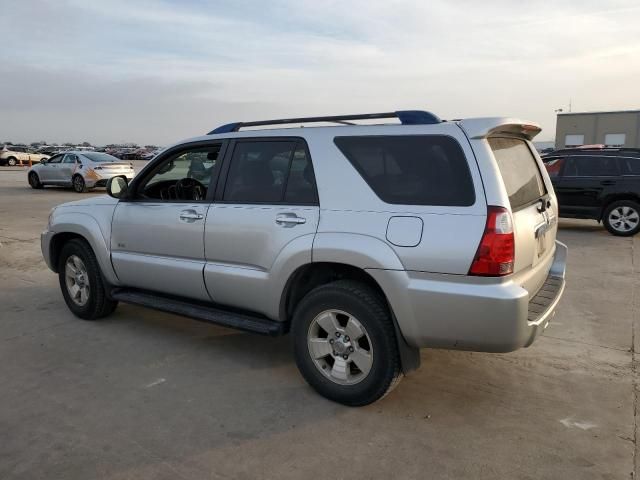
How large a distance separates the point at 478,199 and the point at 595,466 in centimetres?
153

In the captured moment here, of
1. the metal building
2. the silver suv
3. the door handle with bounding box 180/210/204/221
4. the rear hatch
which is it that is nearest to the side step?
the silver suv

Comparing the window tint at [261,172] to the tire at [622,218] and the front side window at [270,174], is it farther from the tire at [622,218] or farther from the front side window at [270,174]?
the tire at [622,218]

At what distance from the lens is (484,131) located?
3086mm

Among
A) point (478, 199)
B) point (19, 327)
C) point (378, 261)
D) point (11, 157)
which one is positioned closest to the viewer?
point (478, 199)

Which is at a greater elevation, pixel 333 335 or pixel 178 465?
pixel 333 335

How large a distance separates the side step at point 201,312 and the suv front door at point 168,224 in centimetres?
8

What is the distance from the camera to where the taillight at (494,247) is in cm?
292

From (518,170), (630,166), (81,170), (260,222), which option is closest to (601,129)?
(630,166)

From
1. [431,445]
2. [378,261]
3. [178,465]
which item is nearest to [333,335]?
[378,261]

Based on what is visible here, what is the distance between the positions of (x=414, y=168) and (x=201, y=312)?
2.01m

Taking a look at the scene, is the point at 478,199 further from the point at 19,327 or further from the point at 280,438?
the point at 19,327

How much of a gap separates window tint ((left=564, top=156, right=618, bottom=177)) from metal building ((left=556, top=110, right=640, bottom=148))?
57443 millimetres

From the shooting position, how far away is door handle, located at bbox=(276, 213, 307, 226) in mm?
3542

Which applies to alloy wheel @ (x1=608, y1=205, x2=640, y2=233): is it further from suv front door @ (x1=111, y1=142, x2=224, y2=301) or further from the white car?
the white car
